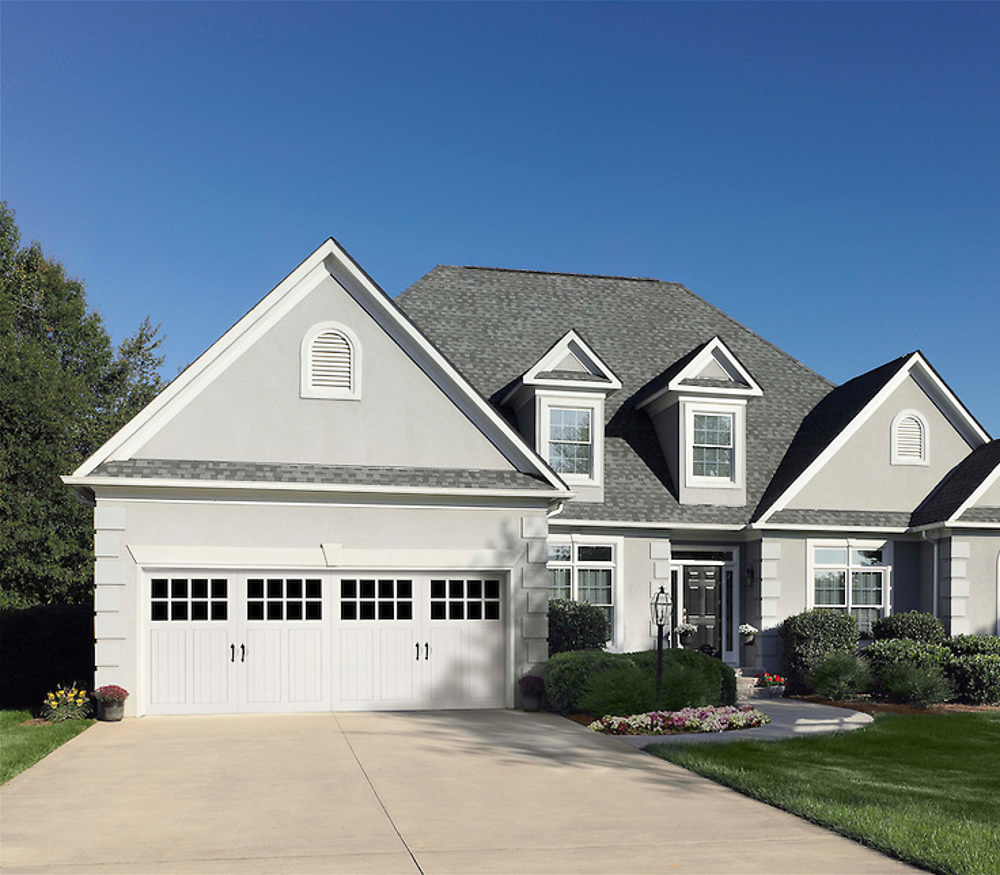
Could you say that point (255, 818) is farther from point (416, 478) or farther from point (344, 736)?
point (416, 478)

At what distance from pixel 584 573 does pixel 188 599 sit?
7.97 m

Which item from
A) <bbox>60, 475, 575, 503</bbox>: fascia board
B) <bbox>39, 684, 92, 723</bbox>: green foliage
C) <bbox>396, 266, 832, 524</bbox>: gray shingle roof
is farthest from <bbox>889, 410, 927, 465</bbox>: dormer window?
<bbox>39, 684, 92, 723</bbox>: green foliage

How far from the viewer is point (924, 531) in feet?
71.6

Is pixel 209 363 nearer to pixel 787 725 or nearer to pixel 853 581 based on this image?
pixel 787 725

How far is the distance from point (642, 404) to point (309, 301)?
8.56 meters

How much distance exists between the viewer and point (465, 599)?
58.9 ft

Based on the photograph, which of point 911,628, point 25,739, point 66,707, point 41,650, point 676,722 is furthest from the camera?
point 41,650

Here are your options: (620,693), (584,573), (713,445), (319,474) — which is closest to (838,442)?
(713,445)

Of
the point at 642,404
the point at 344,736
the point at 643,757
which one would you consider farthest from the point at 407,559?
the point at 642,404

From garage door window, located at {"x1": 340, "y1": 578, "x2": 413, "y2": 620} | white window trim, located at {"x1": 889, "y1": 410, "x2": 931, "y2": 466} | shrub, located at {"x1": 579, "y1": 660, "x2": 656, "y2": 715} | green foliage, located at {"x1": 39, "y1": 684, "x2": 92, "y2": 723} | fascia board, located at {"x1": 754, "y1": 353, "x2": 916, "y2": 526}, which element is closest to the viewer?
shrub, located at {"x1": 579, "y1": 660, "x2": 656, "y2": 715}

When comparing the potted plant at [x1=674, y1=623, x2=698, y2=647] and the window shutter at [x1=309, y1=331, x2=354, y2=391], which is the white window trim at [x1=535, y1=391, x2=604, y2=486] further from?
the window shutter at [x1=309, y1=331, x2=354, y2=391]

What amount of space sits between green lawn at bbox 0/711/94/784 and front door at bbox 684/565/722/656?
1194 centimetres

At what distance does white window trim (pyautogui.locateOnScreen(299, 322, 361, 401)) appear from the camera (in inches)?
695

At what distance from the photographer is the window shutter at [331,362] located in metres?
17.8
